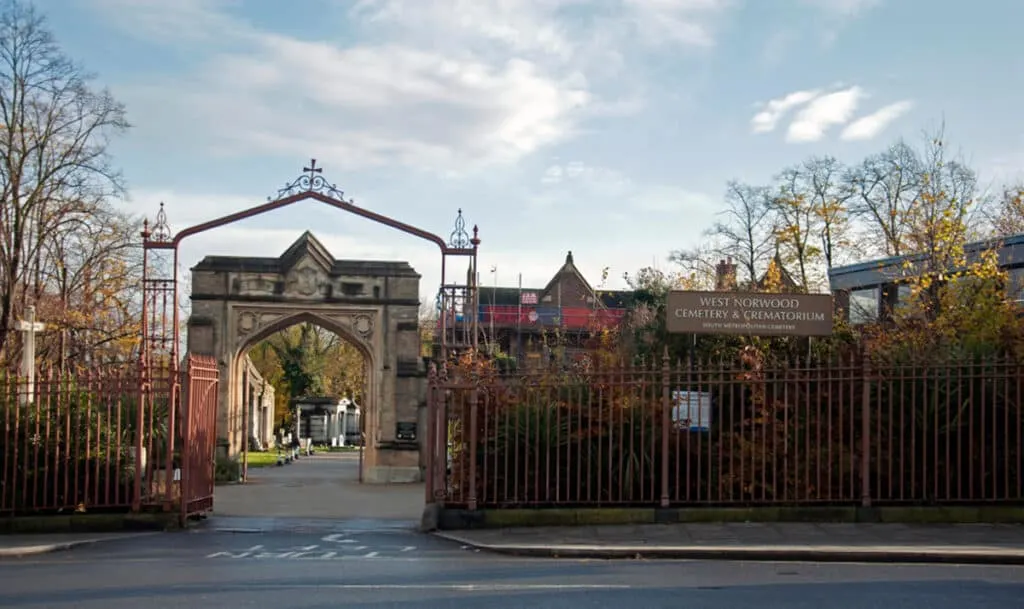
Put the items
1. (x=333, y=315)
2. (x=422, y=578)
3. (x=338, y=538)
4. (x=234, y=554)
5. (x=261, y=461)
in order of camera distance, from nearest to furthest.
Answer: (x=422, y=578) → (x=234, y=554) → (x=338, y=538) → (x=333, y=315) → (x=261, y=461)

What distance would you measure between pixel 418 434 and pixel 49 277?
467 inches

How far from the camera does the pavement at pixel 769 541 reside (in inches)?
516

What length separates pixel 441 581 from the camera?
11008 millimetres

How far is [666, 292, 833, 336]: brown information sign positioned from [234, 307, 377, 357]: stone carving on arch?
44.0ft

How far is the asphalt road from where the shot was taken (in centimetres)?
959

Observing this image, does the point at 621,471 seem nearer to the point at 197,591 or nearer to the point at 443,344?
the point at 197,591

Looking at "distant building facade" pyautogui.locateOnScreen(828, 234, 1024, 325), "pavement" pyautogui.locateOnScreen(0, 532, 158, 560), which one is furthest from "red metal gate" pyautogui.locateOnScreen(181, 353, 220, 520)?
"distant building facade" pyautogui.locateOnScreen(828, 234, 1024, 325)

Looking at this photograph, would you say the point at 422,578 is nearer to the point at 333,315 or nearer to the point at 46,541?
the point at 46,541

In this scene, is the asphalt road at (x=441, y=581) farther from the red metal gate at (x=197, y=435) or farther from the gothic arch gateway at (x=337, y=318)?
the gothic arch gateway at (x=337, y=318)

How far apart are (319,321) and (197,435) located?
11929mm

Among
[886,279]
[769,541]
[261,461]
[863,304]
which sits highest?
[886,279]

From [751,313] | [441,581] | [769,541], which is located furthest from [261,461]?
[441,581]

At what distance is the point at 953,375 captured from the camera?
52.3ft

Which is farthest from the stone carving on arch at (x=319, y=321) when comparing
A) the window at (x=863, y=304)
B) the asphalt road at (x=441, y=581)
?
the window at (x=863, y=304)
